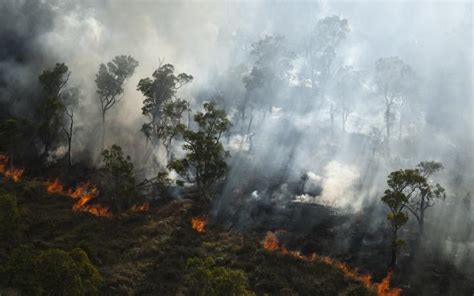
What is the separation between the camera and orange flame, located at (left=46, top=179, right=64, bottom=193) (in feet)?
231

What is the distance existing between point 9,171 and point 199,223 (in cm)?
3544

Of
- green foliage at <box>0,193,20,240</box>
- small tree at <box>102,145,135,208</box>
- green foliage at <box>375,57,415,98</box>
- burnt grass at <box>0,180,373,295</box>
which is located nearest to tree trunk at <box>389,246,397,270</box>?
burnt grass at <box>0,180,373,295</box>

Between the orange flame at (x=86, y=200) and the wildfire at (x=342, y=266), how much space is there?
23537 mm

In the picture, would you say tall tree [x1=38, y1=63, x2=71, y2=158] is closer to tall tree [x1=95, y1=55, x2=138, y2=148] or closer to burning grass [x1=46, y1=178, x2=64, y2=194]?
tall tree [x1=95, y1=55, x2=138, y2=148]

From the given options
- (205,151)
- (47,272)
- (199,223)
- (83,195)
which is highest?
(205,151)

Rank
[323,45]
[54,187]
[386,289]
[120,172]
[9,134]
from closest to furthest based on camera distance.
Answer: [386,289] → [120,172] → [9,134] → [54,187] → [323,45]

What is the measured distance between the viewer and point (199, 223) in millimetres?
64312

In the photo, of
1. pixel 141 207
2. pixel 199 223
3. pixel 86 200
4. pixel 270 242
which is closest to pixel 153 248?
pixel 199 223

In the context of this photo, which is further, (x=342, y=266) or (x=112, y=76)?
(x=112, y=76)

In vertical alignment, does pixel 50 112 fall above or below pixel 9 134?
above

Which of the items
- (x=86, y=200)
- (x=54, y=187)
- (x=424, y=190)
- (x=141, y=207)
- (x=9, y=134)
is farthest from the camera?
(x=54, y=187)

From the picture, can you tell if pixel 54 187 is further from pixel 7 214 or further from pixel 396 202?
pixel 396 202

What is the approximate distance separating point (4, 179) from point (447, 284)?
62.8 meters

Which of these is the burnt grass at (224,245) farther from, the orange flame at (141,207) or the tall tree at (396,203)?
the tall tree at (396,203)
